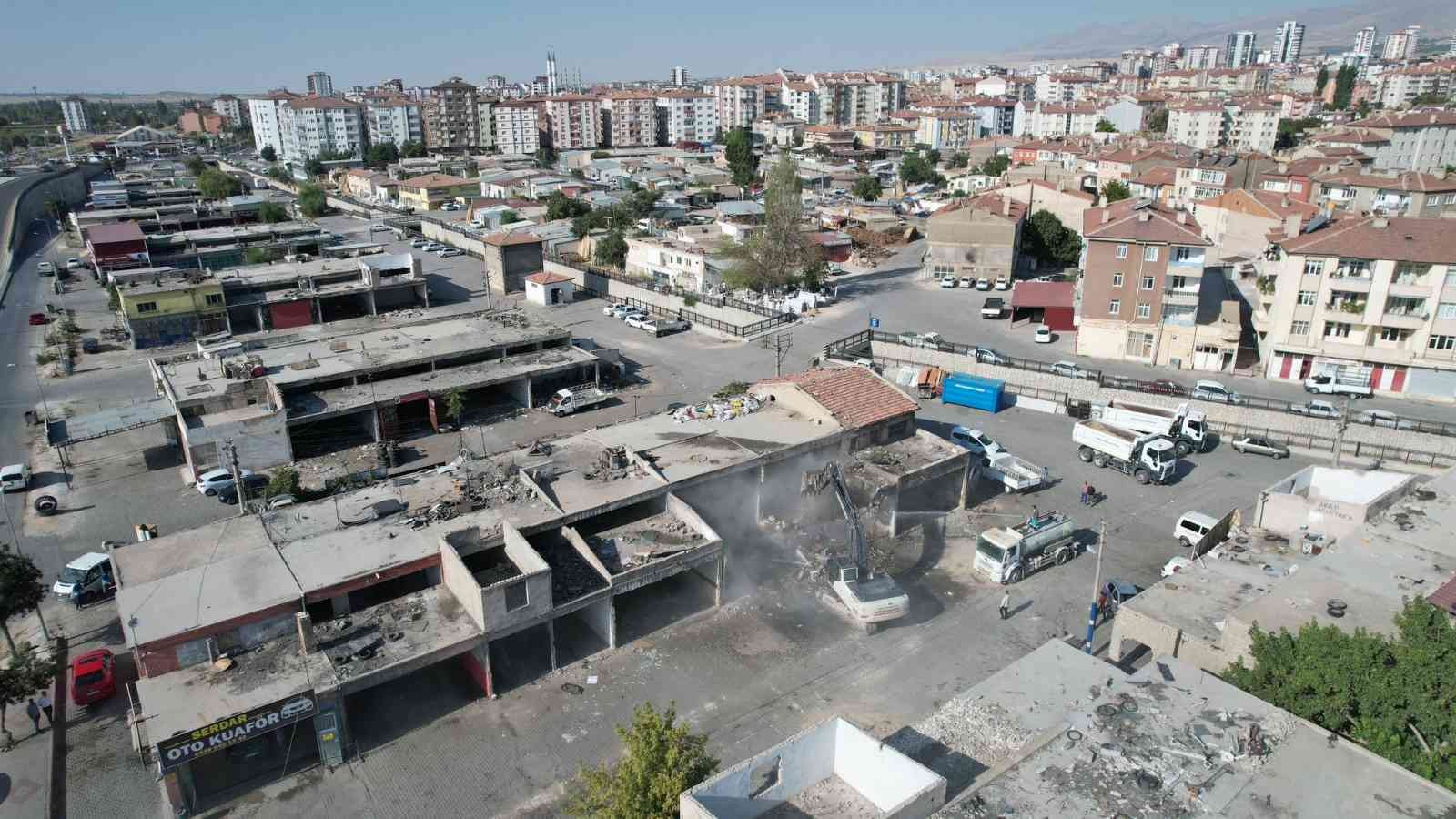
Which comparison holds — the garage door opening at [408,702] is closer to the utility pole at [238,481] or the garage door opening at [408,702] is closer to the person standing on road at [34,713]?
the person standing on road at [34,713]

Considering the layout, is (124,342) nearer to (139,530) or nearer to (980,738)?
(139,530)

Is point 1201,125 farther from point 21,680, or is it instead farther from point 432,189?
point 21,680

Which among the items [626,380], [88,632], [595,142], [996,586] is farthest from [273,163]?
[996,586]

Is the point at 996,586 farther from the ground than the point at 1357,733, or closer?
closer

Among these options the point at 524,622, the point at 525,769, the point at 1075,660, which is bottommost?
the point at 525,769

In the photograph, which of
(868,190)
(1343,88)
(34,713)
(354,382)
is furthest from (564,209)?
(1343,88)

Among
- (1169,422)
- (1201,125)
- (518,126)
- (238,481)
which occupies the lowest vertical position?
(1169,422)
